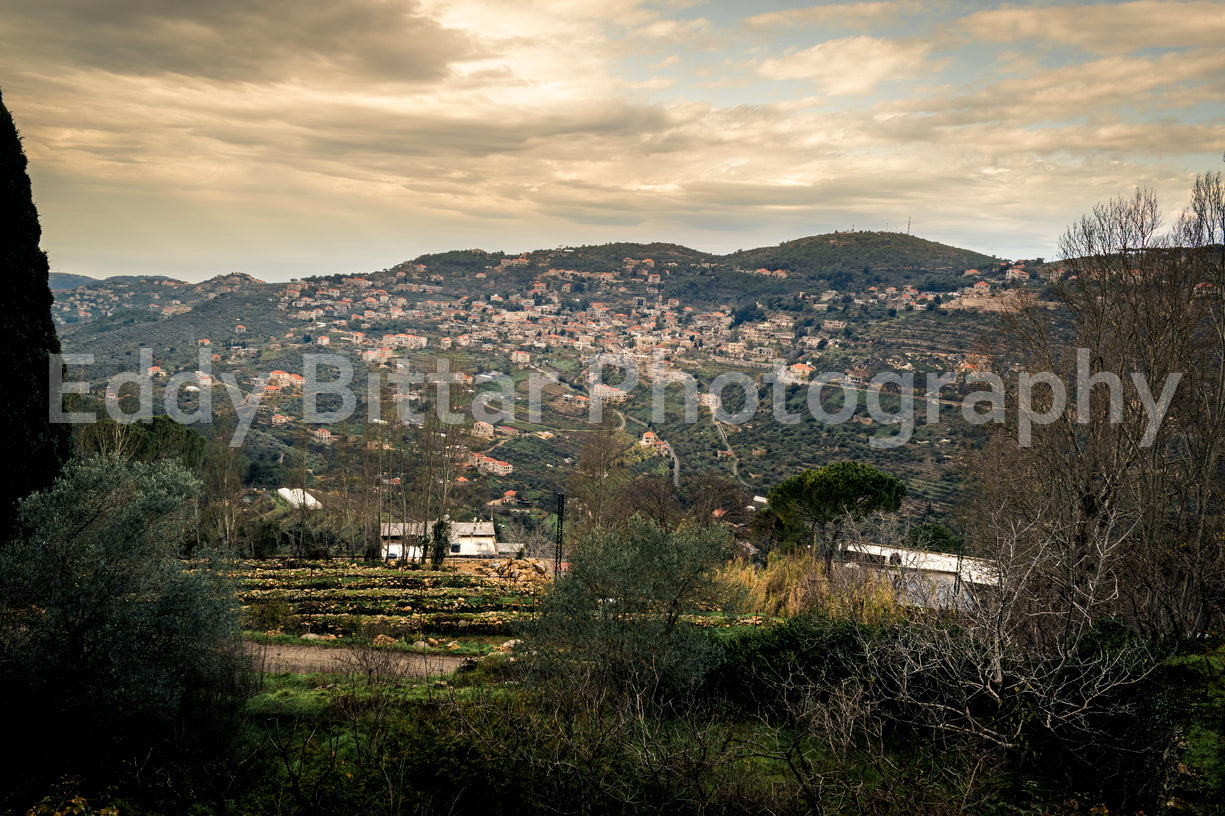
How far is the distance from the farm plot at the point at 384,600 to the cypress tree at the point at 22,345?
12.5 ft

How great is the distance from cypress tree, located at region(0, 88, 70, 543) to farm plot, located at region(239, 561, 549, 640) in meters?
3.81

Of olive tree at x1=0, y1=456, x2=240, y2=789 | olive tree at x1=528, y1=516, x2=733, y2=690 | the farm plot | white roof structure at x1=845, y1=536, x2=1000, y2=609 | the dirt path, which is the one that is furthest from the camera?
the farm plot

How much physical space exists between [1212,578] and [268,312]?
101036mm

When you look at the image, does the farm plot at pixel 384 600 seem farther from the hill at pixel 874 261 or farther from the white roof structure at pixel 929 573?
the hill at pixel 874 261

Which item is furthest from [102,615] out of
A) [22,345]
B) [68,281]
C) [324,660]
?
[68,281]

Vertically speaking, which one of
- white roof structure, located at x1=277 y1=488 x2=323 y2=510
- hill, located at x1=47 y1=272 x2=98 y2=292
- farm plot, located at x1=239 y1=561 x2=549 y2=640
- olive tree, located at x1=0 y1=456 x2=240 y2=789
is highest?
hill, located at x1=47 y1=272 x2=98 y2=292

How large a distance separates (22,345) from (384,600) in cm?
951

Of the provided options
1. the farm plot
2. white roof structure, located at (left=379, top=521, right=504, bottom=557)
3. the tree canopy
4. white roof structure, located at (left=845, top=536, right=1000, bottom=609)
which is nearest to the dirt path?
the farm plot

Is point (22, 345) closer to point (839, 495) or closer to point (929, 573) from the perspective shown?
point (839, 495)

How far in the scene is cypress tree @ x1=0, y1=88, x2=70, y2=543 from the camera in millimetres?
9027

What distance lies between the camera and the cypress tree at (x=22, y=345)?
9027 mm

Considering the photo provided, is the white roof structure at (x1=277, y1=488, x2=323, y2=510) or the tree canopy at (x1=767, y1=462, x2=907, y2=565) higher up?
the tree canopy at (x1=767, y1=462, x2=907, y2=565)

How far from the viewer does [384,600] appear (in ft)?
53.6

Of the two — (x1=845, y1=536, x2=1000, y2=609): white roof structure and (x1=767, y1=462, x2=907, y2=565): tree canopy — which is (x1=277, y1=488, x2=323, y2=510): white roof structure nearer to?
(x1=767, y1=462, x2=907, y2=565): tree canopy
